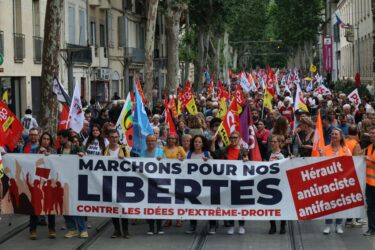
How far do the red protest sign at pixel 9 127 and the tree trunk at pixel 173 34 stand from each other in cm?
2564

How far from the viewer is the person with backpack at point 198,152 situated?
12047mm

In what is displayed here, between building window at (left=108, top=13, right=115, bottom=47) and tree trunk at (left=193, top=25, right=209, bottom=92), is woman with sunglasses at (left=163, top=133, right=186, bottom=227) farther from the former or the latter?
tree trunk at (left=193, top=25, right=209, bottom=92)

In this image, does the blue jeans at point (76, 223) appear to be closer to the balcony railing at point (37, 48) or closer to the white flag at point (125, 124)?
the white flag at point (125, 124)

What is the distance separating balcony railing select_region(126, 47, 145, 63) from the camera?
48.8 meters

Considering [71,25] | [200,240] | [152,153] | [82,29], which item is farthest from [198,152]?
[82,29]

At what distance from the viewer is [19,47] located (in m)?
30.0

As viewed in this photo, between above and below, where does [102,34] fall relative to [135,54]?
above

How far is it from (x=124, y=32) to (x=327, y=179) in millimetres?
37690

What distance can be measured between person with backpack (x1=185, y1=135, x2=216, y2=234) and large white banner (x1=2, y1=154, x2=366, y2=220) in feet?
1.12

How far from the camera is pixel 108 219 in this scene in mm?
13625

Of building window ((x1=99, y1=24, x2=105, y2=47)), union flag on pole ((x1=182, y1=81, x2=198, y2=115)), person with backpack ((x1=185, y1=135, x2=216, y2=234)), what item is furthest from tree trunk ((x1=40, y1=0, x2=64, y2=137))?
building window ((x1=99, y1=24, x2=105, y2=47))

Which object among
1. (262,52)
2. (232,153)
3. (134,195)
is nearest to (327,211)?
(232,153)

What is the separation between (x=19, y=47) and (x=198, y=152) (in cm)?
1920

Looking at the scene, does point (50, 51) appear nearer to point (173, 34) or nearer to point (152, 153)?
point (152, 153)
